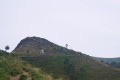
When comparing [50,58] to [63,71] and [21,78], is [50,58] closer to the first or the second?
[63,71]

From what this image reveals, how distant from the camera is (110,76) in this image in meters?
79.2

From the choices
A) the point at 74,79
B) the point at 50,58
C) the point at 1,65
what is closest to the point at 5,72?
the point at 1,65

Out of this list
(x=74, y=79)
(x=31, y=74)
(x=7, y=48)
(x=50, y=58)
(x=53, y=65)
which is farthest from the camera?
(x=7, y=48)

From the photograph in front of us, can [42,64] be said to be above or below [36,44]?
below

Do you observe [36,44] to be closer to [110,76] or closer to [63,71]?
[63,71]

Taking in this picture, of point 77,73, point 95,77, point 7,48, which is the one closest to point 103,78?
point 95,77

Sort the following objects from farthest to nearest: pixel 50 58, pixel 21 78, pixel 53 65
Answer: pixel 50 58
pixel 53 65
pixel 21 78

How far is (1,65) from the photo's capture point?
169 ft

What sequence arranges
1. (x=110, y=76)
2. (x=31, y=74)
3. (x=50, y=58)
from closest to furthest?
(x=31, y=74)
(x=110, y=76)
(x=50, y=58)

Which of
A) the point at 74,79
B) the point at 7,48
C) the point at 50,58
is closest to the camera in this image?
the point at 74,79

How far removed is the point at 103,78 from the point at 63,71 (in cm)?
1813

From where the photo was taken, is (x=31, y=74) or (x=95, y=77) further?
(x=95, y=77)

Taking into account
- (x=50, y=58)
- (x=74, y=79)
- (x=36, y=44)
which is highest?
(x=36, y=44)

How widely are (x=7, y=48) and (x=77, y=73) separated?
2147 inches
